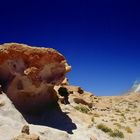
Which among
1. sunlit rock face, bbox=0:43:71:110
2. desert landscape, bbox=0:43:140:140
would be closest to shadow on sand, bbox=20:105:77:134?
desert landscape, bbox=0:43:140:140

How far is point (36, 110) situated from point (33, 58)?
4472mm

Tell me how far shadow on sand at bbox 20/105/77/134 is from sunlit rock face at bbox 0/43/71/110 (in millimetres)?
971

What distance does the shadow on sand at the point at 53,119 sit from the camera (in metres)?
23.7

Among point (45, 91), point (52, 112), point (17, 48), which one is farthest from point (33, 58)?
point (52, 112)

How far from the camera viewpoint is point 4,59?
23.2m

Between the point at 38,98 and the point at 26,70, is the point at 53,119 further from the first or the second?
the point at 26,70

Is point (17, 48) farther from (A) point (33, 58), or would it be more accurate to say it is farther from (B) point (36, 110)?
(B) point (36, 110)

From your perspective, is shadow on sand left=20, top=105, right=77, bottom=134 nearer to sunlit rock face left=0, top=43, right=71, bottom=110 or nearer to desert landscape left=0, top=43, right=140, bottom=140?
desert landscape left=0, top=43, right=140, bottom=140

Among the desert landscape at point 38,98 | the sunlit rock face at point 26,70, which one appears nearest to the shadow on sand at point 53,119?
the desert landscape at point 38,98

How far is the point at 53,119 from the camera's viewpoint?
996 inches

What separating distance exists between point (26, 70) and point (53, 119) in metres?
4.73

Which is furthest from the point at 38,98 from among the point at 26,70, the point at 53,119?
the point at 26,70

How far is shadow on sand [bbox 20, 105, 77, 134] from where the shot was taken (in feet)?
77.6

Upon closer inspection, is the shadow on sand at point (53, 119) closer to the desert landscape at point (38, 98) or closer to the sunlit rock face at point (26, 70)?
the desert landscape at point (38, 98)
